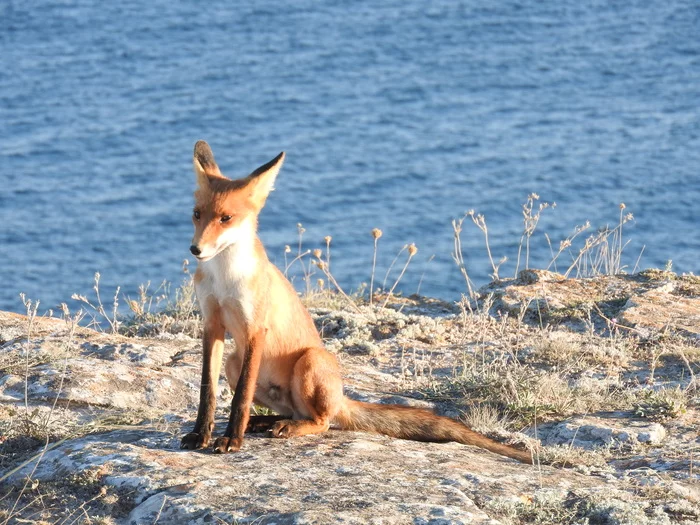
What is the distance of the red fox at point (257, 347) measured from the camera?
18.7ft

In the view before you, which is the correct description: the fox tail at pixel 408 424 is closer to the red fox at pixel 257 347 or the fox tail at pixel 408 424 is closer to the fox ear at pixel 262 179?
the red fox at pixel 257 347

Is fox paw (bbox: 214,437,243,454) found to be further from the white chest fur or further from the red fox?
the white chest fur

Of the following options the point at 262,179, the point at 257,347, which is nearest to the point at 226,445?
the point at 257,347

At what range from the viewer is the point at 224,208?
18.3 feet

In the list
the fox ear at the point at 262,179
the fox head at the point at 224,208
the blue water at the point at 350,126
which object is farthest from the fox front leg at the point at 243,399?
the blue water at the point at 350,126

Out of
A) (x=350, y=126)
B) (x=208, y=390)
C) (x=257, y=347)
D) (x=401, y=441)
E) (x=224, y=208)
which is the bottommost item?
(x=350, y=126)

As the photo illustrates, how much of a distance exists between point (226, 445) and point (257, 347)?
611mm

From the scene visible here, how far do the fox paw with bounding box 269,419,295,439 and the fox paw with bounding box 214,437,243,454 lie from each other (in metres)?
0.36

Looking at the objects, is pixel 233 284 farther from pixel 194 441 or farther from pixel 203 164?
pixel 194 441

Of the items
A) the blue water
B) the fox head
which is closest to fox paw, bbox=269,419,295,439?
the fox head

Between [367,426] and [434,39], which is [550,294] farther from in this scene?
[434,39]

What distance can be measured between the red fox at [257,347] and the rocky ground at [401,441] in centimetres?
19

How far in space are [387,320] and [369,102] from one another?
2150cm

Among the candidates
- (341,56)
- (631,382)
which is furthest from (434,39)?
(631,382)
